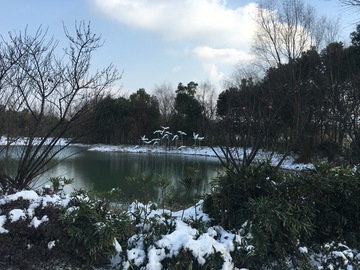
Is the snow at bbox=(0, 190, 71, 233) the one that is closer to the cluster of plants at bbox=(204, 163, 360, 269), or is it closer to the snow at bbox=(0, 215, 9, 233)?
the snow at bbox=(0, 215, 9, 233)

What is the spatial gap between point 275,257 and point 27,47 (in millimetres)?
4372

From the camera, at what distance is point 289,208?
3.48 meters

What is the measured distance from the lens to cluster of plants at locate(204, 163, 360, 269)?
134 inches

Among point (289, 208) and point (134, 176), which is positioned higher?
point (134, 176)

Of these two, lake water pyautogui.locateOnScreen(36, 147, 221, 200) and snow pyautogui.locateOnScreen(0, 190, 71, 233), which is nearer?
snow pyautogui.locateOnScreen(0, 190, 71, 233)

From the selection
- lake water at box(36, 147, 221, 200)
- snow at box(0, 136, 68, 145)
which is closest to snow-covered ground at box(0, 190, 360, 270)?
lake water at box(36, 147, 221, 200)

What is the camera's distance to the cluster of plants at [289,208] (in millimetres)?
3396

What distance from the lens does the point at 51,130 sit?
16.2ft

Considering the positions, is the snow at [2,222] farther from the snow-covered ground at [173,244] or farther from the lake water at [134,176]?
the lake water at [134,176]

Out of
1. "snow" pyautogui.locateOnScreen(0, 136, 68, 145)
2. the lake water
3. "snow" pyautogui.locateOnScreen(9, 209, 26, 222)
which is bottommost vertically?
the lake water

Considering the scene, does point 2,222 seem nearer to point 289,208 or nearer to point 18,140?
point 18,140

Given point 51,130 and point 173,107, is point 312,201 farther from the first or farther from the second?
point 173,107

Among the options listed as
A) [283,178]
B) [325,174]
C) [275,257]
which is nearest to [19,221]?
[275,257]

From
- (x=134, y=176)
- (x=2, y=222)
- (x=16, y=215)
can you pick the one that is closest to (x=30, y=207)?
(x=16, y=215)
